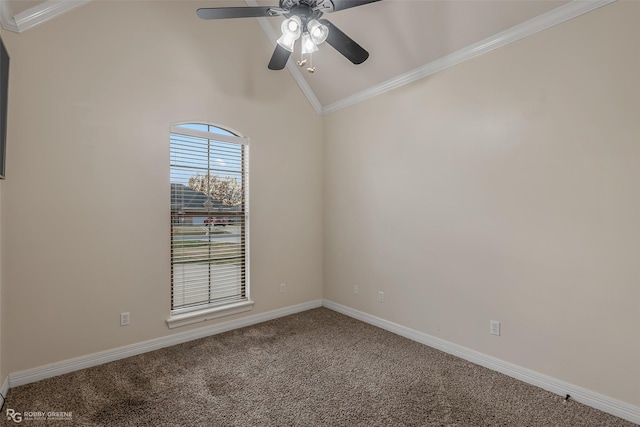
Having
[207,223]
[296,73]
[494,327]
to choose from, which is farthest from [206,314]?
[296,73]

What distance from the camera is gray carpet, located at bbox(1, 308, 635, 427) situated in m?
2.03

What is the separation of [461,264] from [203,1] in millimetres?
3604

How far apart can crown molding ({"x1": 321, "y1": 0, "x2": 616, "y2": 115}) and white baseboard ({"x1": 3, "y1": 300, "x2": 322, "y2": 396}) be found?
9.38ft

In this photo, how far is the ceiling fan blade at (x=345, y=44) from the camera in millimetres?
2203

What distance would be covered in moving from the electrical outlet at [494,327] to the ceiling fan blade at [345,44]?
7.88ft

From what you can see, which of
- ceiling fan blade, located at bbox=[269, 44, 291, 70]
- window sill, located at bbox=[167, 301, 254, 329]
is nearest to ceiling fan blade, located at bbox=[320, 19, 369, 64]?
ceiling fan blade, located at bbox=[269, 44, 291, 70]

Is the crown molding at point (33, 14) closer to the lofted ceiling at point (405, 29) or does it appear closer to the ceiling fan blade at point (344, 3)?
the lofted ceiling at point (405, 29)

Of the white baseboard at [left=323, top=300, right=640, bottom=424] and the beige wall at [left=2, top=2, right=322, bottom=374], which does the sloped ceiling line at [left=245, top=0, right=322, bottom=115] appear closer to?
the beige wall at [left=2, top=2, right=322, bottom=374]

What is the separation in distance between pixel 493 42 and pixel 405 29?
30.0 inches

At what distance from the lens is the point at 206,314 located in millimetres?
3328

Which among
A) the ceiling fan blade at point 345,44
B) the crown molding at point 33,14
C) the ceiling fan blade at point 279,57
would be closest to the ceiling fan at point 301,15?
the ceiling fan blade at point 345,44

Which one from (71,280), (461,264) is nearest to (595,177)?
(461,264)

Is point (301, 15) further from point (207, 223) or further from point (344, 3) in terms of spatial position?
point (207, 223)

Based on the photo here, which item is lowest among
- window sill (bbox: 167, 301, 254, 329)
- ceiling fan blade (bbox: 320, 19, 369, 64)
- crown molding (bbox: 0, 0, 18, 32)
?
window sill (bbox: 167, 301, 254, 329)
